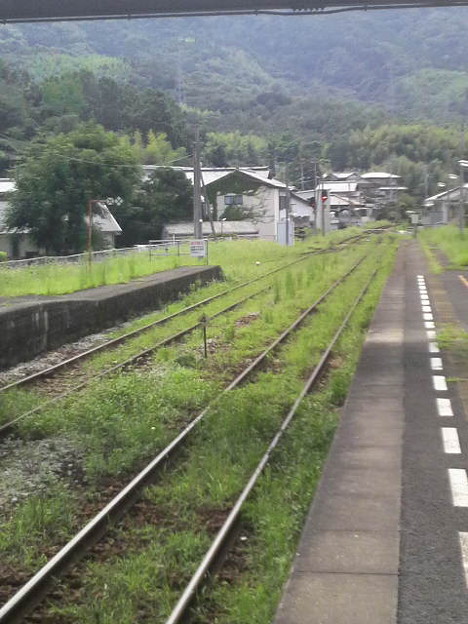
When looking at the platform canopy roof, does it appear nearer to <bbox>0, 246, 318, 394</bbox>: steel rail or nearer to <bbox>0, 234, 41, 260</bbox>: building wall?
<bbox>0, 246, 318, 394</bbox>: steel rail

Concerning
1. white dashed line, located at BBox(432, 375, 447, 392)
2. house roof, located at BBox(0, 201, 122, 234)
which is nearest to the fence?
house roof, located at BBox(0, 201, 122, 234)

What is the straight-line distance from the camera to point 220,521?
6176 millimetres

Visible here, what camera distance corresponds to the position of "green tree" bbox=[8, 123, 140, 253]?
40031 millimetres

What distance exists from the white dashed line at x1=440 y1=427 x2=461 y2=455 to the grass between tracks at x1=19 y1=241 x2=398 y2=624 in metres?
1.09

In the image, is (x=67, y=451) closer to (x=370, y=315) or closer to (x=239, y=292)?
(x=370, y=315)

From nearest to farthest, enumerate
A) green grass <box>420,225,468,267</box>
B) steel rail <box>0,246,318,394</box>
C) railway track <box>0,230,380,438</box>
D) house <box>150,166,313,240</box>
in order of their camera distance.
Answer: railway track <box>0,230,380,438</box>, steel rail <box>0,246,318,394</box>, green grass <box>420,225,468,267</box>, house <box>150,166,313,240</box>

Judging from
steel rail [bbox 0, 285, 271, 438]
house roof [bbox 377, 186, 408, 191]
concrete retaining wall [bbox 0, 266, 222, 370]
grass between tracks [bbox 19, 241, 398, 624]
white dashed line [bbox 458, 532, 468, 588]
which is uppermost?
house roof [bbox 377, 186, 408, 191]

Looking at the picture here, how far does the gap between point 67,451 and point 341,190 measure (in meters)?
101

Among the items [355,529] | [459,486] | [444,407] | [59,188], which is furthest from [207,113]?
[355,529]

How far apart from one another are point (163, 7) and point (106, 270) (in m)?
15.0

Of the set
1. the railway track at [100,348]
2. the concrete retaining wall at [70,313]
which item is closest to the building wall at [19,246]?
the railway track at [100,348]

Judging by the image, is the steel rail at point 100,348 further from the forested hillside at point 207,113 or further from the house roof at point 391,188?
the house roof at point 391,188

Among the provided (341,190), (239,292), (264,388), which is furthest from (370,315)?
(341,190)

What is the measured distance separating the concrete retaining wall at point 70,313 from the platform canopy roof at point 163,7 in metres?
4.27
